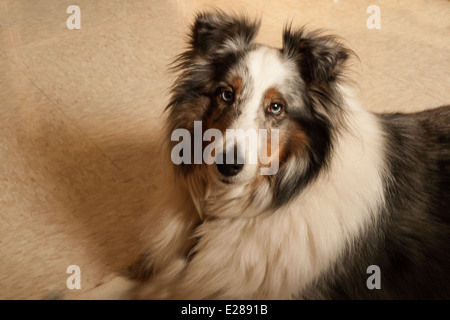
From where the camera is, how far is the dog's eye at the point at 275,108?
1.62 meters

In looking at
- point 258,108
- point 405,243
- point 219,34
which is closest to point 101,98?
point 219,34

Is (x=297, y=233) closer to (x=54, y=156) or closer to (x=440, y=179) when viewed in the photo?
(x=440, y=179)

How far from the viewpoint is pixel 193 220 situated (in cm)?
186

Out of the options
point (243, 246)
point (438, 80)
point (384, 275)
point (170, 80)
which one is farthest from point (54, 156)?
point (438, 80)

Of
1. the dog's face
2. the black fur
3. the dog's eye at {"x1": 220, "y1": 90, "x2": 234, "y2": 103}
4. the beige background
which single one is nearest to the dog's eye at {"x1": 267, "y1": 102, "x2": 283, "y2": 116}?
the dog's face

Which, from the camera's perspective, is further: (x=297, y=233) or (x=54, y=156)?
(x=54, y=156)

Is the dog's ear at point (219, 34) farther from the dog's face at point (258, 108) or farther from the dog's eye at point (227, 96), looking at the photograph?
the dog's eye at point (227, 96)

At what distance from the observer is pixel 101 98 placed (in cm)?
307

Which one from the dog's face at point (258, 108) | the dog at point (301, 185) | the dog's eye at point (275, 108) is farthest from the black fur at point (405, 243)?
the dog's eye at point (275, 108)

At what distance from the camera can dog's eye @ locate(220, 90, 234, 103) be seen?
1.64 meters

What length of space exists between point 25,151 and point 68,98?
544mm

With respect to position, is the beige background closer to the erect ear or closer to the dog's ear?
the dog's ear

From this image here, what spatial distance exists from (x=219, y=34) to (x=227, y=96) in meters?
0.26

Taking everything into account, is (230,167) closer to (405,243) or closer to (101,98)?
(405,243)
